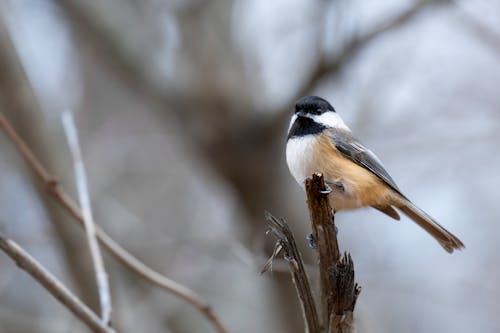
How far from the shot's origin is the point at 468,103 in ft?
20.7

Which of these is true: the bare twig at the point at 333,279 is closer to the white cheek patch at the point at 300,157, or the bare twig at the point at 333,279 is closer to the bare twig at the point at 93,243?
the bare twig at the point at 93,243

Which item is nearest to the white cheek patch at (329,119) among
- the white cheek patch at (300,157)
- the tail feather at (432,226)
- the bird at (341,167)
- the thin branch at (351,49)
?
the bird at (341,167)

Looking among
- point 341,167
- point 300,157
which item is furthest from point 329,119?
point 300,157

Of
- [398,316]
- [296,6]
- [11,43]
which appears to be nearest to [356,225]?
[398,316]

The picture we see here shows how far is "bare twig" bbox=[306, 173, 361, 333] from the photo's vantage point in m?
1.81

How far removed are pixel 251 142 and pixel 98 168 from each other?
1.63 meters

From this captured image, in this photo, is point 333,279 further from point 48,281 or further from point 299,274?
point 48,281

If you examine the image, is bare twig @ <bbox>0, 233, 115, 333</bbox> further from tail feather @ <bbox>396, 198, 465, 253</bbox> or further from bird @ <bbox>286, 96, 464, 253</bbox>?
tail feather @ <bbox>396, 198, 465, 253</bbox>

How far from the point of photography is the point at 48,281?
1877 millimetres

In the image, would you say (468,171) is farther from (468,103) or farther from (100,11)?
(100,11)

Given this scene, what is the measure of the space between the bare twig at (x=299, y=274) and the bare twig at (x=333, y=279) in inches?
1.6

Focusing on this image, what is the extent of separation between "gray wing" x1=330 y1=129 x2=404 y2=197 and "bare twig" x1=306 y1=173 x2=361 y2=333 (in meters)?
1.41

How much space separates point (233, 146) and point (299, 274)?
3.08m

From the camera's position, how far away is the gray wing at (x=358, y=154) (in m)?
3.39
